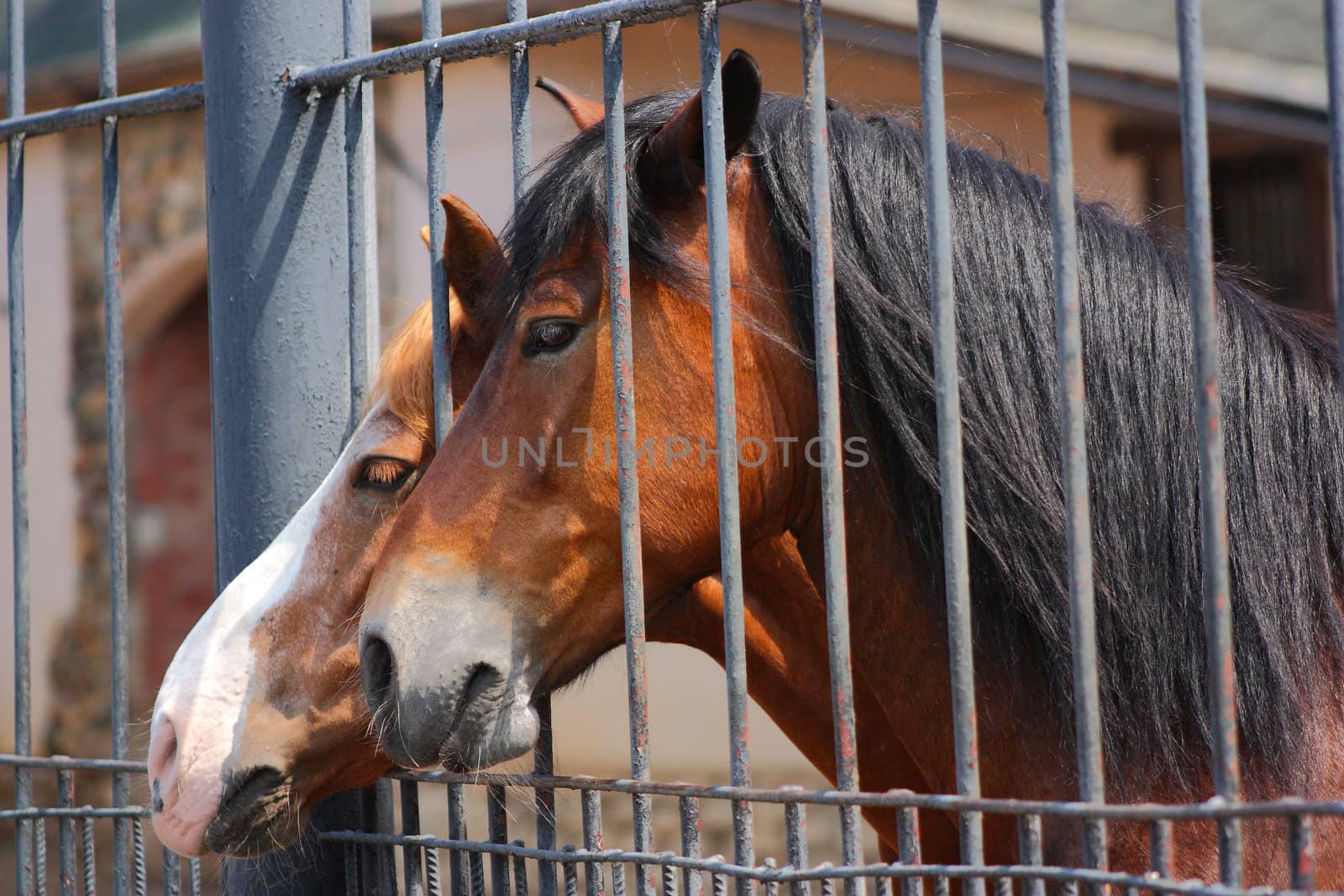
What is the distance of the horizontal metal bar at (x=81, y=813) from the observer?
2097 mm

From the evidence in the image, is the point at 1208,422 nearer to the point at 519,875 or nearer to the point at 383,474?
the point at 519,875

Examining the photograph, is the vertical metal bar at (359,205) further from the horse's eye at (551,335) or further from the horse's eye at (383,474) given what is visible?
the horse's eye at (551,335)

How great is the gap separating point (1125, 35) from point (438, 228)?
4.31 m

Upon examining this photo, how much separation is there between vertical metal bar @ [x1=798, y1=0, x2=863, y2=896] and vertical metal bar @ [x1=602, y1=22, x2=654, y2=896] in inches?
10.0

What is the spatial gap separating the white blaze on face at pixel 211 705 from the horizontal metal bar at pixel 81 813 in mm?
231

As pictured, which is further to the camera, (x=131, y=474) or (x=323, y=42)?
(x=131, y=474)

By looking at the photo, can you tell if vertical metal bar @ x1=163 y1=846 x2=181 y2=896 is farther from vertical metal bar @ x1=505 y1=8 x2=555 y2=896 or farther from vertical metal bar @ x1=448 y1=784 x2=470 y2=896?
vertical metal bar @ x1=505 y1=8 x2=555 y2=896

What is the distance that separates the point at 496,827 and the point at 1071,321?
1089mm

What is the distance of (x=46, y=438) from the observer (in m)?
6.46

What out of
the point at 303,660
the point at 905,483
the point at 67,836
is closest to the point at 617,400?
the point at 905,483

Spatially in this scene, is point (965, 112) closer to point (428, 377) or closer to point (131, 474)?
point (428, 377)

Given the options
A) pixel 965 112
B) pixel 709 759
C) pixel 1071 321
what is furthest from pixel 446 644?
pixel 965 112

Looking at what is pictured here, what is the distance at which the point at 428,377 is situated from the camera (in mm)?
2045

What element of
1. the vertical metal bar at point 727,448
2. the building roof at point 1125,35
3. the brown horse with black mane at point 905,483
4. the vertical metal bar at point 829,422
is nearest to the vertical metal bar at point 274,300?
the brown horse with black mane at point 905,483
